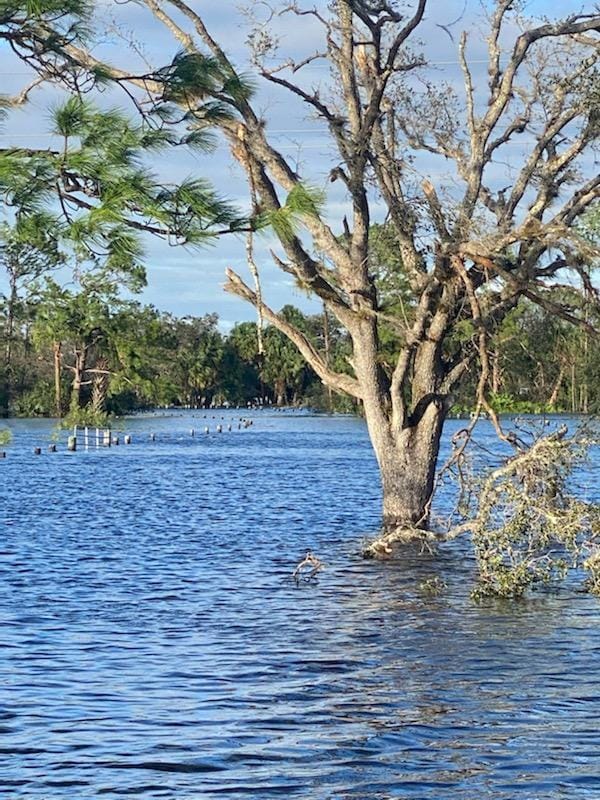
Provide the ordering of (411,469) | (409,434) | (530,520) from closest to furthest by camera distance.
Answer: (530,520) < (411,469) < (409,434)

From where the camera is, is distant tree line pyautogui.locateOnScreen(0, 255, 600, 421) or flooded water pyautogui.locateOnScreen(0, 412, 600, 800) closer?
flooded water pyautogui.locateOnScreen(0, 412, 600, 800)

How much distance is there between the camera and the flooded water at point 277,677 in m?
9.99

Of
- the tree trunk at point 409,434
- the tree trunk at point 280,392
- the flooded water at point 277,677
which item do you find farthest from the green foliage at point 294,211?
the tree trunk at point 280,392

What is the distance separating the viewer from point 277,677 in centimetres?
1316

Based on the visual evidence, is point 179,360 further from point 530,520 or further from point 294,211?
point 294,211

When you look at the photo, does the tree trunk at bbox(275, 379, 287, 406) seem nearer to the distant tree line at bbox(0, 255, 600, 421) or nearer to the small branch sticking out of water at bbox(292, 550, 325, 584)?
the distant tree line at bbox(0, 255, 600, 421)

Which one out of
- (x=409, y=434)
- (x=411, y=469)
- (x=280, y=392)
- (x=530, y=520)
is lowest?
(x=530, y=520)

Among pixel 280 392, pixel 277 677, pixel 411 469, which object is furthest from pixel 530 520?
pixel 280 392

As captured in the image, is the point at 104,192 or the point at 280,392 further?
the point at 280,392

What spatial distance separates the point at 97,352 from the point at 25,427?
22.1ft

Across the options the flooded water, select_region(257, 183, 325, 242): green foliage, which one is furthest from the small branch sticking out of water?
select_region(257, 183, 325, 242): green foliage

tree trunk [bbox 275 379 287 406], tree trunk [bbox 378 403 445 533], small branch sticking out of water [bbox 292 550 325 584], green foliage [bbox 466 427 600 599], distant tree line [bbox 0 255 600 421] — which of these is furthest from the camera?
tree trunk [bbox 275 379 287 406]

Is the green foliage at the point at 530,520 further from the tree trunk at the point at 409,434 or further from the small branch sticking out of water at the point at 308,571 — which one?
the tree trunk at the point at 409,434

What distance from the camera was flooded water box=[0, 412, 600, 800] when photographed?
393 inches
